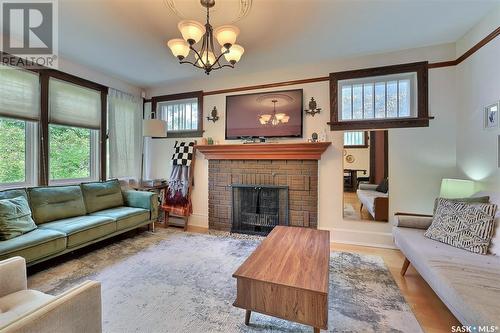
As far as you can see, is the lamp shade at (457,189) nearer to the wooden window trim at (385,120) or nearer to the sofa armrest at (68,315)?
the wooden window trim at (385,120)

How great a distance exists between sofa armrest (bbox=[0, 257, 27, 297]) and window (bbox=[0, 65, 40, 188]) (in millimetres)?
2106

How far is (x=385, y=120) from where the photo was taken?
3129 millimetres

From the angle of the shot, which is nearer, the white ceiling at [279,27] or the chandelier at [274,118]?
the white ceiling at [279,27]

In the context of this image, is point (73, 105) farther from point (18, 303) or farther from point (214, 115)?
point (18, 303)

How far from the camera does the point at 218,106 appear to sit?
13.3ft

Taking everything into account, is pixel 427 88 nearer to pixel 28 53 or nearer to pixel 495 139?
pixel 495 139

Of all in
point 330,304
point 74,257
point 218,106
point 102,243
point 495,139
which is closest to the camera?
point 330,304

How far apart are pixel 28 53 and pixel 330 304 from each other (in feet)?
14.7

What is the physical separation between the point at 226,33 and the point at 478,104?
282 cm

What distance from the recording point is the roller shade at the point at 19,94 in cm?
270

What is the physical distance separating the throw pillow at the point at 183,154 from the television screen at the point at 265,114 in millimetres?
762

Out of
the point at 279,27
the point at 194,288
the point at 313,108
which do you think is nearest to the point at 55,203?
the point at 194,288

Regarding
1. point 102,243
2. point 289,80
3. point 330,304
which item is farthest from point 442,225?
point 102,243

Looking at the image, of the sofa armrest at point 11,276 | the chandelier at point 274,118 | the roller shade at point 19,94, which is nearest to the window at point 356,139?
the chandelier at point 274,118
